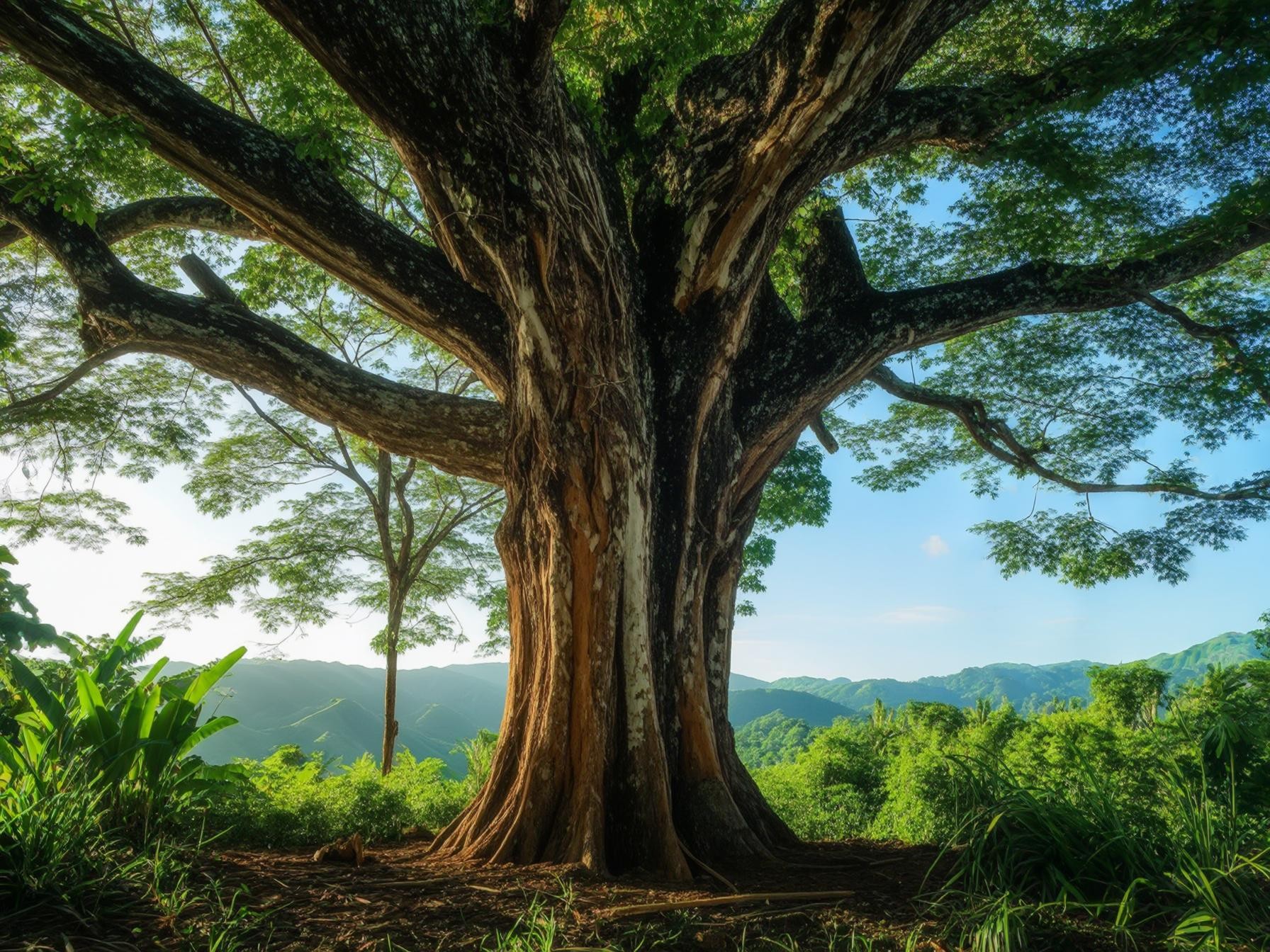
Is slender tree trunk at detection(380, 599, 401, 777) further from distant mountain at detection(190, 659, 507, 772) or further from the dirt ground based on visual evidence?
distant mountain at detection(190, 659, 507, 772)

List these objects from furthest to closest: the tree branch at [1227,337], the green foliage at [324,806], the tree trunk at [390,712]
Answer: the tree trunk at [390,712], the tree branch at [1227,337], the green foliage at [324,806]

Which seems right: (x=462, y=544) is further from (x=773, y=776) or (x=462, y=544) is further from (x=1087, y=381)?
(x=1087, y=381)

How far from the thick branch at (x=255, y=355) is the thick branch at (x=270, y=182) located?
0.42 meters

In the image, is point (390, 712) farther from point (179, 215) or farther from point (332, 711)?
point (332, 711)

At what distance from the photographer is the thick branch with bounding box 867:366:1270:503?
299 inches

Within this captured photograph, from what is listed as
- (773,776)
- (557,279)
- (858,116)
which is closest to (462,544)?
(773,776)

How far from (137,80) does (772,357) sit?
13.3ft

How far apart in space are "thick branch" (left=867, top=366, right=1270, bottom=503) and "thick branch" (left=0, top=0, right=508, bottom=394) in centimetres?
469

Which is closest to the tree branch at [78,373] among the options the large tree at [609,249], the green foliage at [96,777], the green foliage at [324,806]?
the large tree at [609,249]

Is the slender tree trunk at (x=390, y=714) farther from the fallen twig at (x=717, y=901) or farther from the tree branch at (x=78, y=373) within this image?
the fallen twig at (x=717, y=901)

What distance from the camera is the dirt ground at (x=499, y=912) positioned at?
2.32 m

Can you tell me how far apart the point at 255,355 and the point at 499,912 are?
3.61 meters

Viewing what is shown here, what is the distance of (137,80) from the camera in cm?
368

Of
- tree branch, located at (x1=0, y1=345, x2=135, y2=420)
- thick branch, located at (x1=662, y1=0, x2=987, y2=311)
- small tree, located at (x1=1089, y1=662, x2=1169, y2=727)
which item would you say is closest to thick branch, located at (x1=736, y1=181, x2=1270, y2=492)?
thick branch, located at (x1=662, y1=0, x2=987, y2=311)
